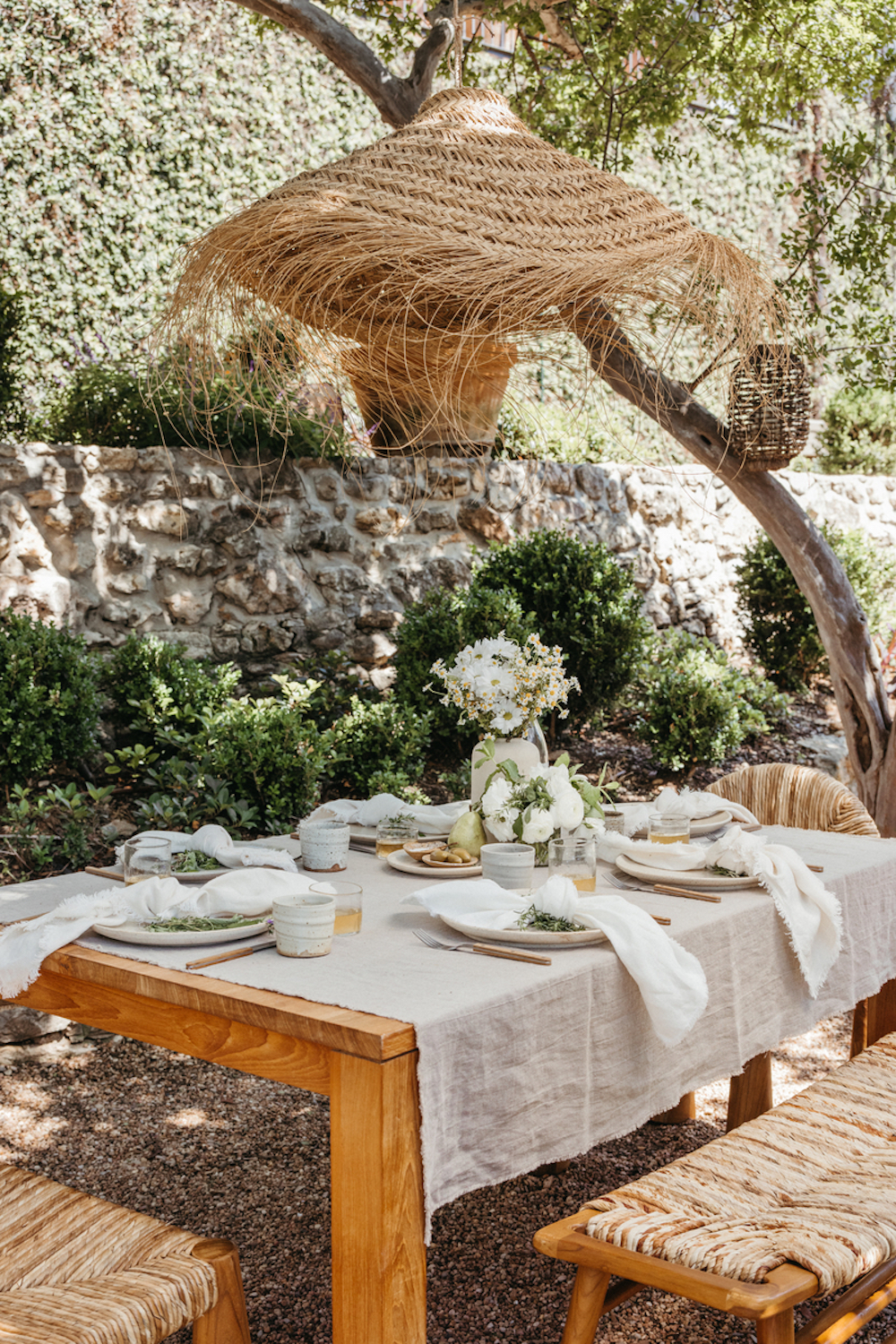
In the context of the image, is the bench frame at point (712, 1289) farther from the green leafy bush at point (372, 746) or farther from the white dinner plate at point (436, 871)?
the green leafy bush at point (372, 746)

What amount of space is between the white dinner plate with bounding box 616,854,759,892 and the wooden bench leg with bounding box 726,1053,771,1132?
2.41 ft

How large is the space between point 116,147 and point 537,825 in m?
6.21

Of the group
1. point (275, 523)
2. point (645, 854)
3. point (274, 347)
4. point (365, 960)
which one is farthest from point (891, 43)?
point (365, 960)

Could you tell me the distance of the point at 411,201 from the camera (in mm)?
1940

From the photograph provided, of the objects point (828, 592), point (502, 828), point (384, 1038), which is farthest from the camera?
point (828, 592)

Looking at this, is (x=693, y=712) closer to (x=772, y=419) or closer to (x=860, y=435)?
(x=772, y=419)

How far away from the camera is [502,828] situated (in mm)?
2373

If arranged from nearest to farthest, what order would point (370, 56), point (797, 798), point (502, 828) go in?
point (502, 828) < point (797, 798) < point (370, 56)

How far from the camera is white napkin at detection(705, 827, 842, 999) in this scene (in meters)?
2.10

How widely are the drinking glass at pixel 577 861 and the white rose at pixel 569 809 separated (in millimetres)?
122

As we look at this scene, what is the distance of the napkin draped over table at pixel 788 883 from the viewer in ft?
6.89

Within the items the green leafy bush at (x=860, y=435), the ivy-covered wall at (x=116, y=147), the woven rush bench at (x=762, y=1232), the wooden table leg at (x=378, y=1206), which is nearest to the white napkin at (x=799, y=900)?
the woven rush bench at (x=762, y=1232)

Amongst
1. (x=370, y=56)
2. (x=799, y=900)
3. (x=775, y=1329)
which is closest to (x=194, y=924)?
(x=775, y=1329)

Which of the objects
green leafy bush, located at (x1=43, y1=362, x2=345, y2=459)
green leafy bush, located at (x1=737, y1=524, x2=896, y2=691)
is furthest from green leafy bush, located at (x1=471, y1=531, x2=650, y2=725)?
green leafy bush, located at (x1=737, y1=524, x2=896, y2=691)
